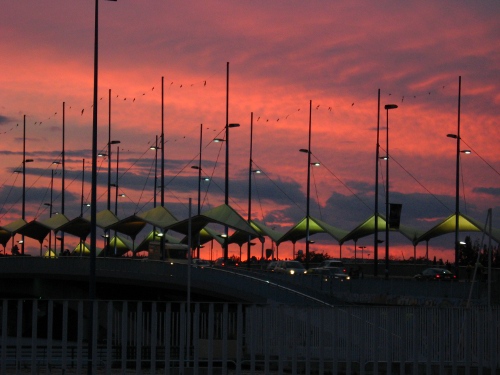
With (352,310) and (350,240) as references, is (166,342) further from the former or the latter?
(350,240)

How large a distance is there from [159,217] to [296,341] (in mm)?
65796

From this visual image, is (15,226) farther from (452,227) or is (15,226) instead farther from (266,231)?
(452,227)

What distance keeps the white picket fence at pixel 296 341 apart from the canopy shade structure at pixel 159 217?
61.7 m

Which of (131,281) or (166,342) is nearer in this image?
(166,342)

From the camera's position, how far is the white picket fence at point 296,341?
22062 millimetres

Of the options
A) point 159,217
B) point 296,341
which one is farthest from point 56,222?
point 296,341

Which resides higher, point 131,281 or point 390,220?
point 390,220

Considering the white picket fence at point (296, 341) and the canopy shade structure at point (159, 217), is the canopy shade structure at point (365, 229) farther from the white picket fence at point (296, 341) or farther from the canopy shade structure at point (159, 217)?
the white picket fence at point (296, 341)

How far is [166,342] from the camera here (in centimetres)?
2194

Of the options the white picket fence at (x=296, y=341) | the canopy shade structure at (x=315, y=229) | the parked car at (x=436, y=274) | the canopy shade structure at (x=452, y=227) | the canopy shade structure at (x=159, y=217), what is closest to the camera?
the white picket fence at (x=296, y=341)

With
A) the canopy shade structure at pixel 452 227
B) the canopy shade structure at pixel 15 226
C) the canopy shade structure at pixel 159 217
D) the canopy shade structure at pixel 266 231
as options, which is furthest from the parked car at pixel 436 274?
the canopy shade structure at pixel 15 226

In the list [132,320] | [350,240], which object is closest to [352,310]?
[132,320]

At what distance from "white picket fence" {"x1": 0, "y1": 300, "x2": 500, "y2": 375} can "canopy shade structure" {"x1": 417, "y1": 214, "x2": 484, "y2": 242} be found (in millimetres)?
52007

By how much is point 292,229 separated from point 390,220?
35711 mm
